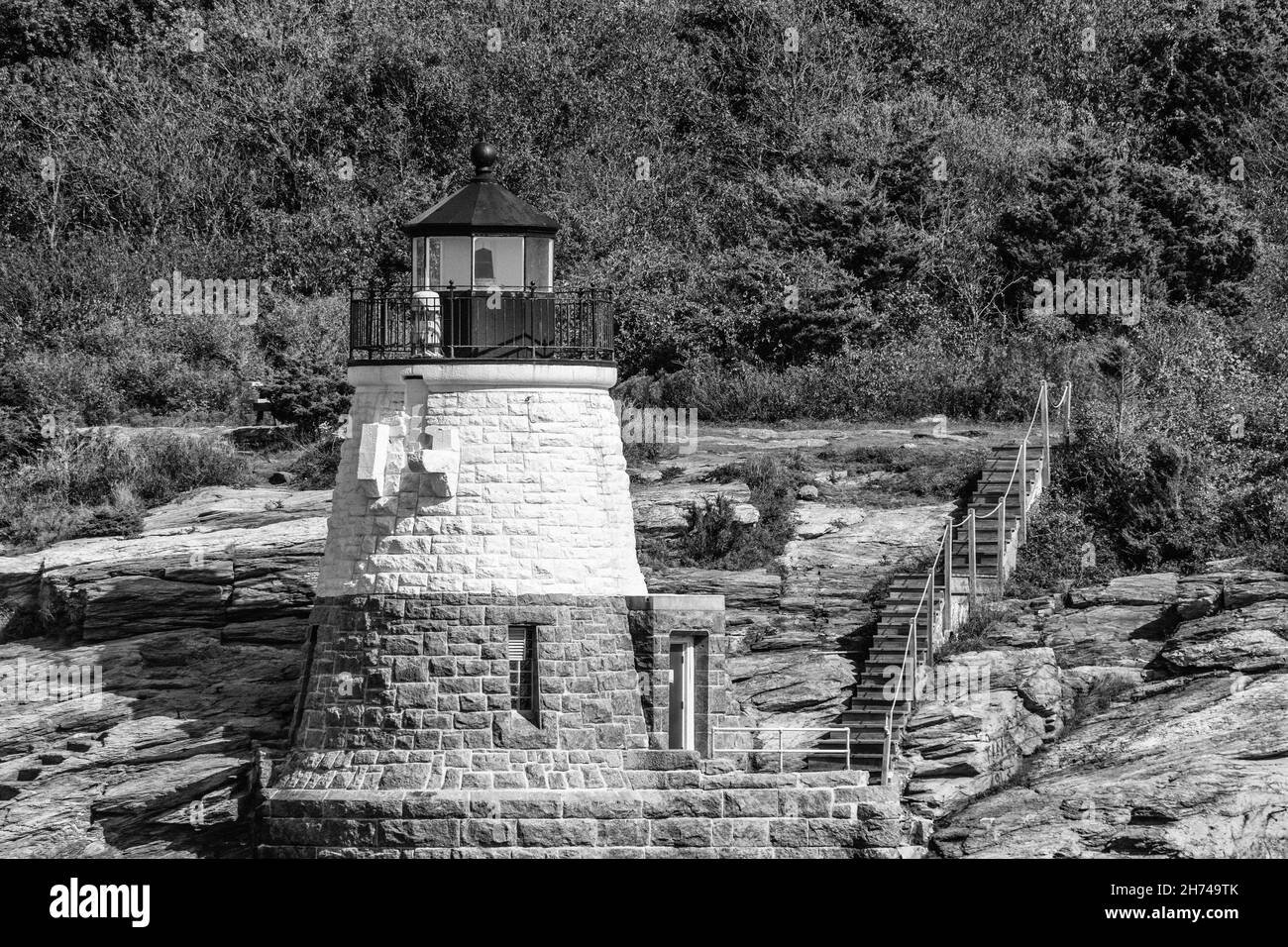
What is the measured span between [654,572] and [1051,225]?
18551 millimetres

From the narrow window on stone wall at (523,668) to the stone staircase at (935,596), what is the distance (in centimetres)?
438

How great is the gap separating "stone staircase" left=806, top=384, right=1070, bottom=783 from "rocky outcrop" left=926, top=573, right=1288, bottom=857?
2.04 ft

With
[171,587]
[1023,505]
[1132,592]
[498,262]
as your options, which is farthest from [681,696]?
[171,587]

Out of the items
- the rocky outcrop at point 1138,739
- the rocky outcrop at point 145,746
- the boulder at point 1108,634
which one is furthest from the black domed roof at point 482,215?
the boulder at point 1108,634

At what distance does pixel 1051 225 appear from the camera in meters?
54.8

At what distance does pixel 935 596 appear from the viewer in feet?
128

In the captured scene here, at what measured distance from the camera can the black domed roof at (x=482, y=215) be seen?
33312mm

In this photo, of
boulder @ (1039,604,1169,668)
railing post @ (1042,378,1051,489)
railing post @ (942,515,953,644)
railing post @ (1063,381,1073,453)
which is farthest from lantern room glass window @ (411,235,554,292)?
railing post @ (1063,381,1073,453)

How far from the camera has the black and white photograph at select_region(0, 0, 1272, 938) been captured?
32500 millimetres

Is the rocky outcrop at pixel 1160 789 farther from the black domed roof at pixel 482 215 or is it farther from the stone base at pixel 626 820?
the black domed roof at pixel 482 215

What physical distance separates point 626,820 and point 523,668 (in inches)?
92.0

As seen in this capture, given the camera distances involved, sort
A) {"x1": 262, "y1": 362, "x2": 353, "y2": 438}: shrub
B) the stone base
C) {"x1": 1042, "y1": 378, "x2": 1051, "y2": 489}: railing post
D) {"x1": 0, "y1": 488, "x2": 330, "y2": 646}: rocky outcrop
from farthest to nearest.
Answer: {"x1": 262, "y1": 362, "x2": 353, "y2": 438}: shrub
{"x1": 1042, "y1": 378, "x2": 1051, "y2": 489}: railing post
{"x1": 0, "y1": 488, "x2": 330, "y2": 646}: rocky outcrop
the stone base

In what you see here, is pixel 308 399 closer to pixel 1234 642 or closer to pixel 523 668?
pixel 523 668

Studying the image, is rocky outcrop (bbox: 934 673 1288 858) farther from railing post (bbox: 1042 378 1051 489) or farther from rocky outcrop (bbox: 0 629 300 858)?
rocky outcrop (bbox: 0 629 300 858)
